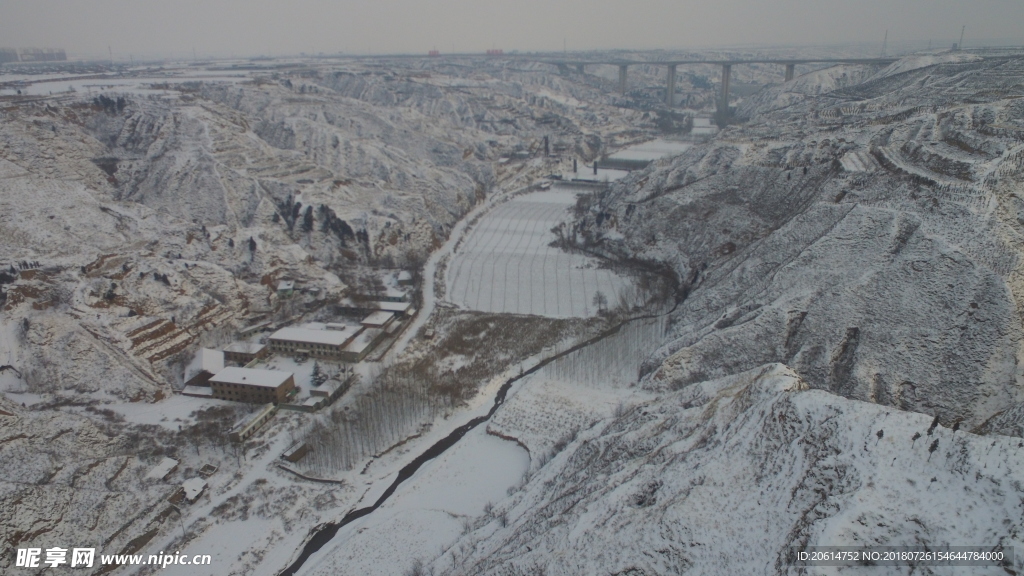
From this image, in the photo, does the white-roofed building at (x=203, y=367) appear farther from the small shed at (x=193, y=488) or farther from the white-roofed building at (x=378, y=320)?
the white-roofed building at (x=378, y=320)

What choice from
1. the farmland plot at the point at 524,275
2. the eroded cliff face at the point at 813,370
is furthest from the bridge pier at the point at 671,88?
the farmland plot at the point at 524,275

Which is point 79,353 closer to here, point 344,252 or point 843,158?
point 344,252

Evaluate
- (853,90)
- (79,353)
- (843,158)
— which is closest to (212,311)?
(79,353)

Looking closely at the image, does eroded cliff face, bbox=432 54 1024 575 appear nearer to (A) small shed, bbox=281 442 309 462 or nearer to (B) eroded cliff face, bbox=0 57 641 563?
(A) small shed, bbox=281 442 309 462

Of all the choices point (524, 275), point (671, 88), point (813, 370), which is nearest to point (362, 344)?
point (524, 275)

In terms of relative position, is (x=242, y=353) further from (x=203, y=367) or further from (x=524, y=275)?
(x=524, y=275)

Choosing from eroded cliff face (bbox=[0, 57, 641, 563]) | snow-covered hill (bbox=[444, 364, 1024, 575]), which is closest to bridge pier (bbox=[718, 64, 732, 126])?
eroded cliff face (bbox=[0, 57, 641, 563])
